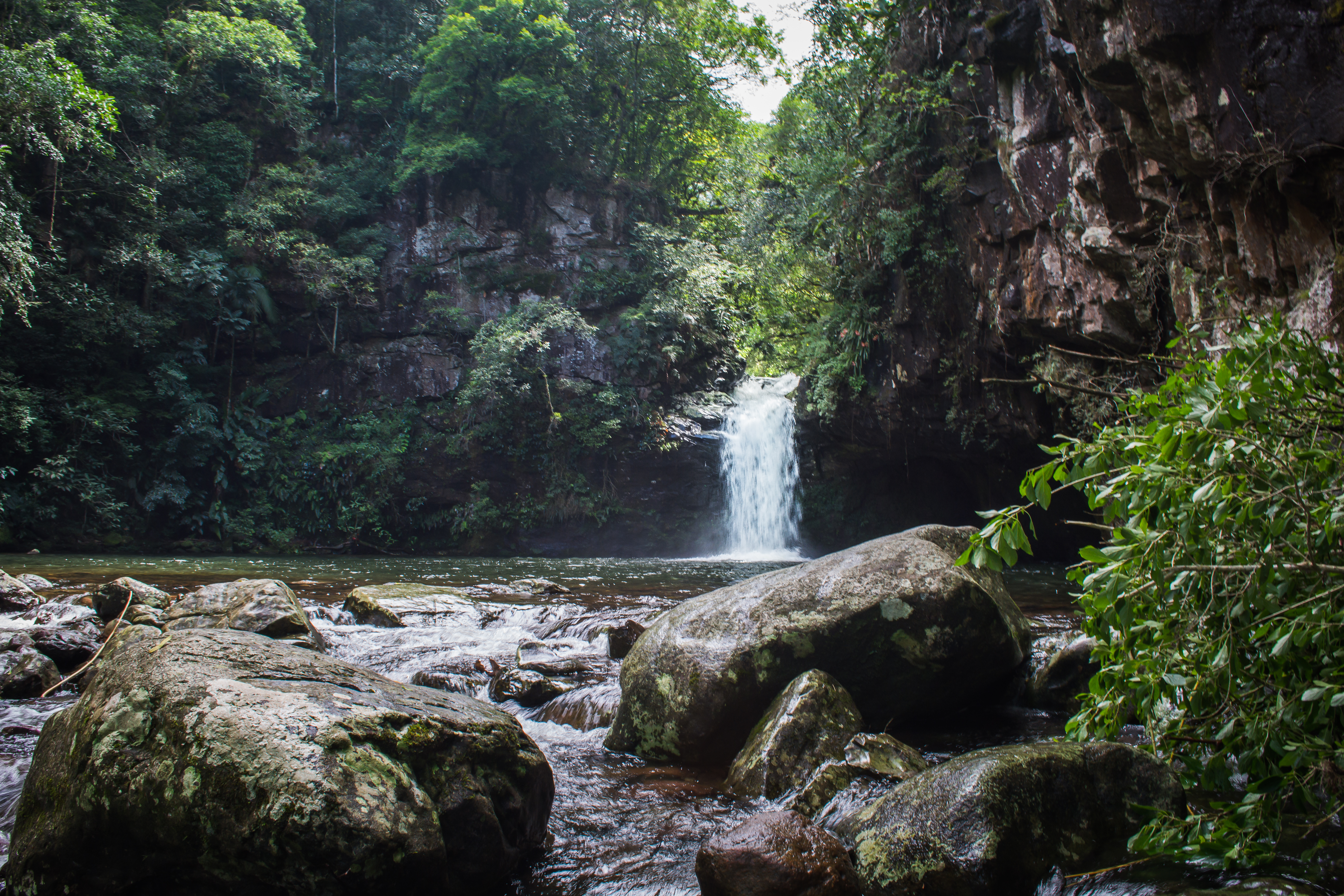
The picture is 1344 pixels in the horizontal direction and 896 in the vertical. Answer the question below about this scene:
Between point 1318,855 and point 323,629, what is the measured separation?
7.72 meters

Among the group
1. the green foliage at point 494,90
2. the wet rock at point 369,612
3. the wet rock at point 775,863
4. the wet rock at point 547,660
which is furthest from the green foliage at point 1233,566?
the green foliage at point 494,90

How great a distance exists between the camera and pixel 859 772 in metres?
3.35

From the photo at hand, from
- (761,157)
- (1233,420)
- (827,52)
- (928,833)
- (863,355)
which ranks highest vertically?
(761,157)

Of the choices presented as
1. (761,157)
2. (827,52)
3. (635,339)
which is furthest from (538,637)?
(761,157)

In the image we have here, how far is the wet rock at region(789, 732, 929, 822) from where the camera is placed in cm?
323

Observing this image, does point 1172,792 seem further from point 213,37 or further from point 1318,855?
point 213,37

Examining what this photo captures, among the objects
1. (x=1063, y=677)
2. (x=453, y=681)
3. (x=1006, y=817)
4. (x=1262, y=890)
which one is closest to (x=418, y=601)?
(x=453, y=681)

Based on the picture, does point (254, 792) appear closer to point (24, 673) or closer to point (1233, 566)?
point (1233, 566)

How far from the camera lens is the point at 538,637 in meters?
7.14

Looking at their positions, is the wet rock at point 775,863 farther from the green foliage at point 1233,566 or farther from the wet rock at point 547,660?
the wet rock at point 547,660

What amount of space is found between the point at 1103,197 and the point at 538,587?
27.4 ft

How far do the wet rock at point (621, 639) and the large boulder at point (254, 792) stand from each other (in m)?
3.18

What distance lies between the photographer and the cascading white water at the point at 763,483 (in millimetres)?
17750

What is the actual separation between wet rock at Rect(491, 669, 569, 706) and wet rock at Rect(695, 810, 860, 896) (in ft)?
8.69
